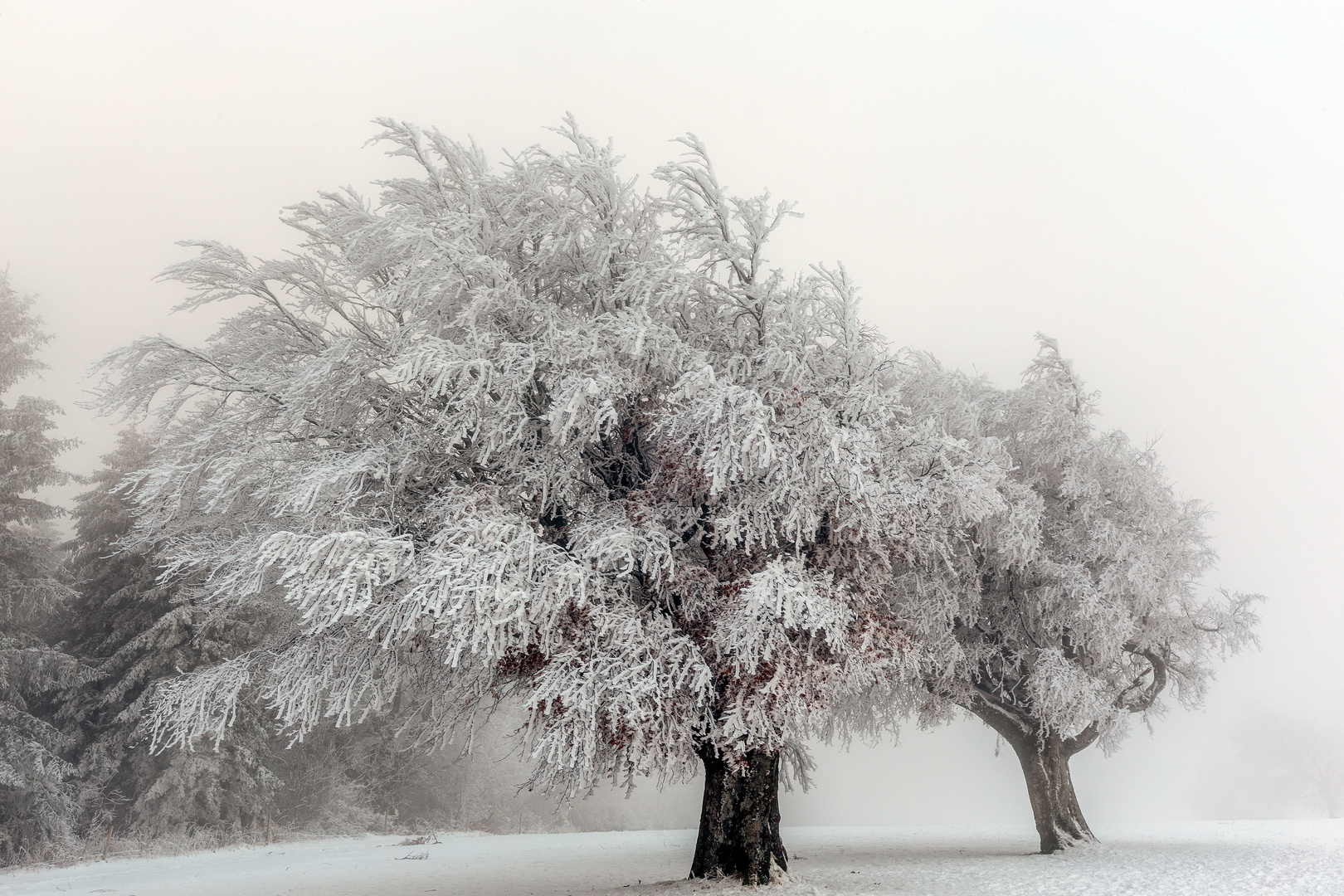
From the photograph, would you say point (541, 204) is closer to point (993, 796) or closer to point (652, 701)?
point (652, 701)

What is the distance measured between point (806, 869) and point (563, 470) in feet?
25.6

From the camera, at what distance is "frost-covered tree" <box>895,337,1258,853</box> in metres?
12.4

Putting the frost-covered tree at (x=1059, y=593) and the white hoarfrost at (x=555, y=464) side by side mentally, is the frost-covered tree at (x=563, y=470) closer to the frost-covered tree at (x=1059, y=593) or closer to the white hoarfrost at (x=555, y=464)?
the white hoarfrost at (x=555, y=464)

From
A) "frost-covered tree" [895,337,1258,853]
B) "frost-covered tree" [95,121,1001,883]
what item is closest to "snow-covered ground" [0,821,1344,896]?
"frost-covered tree" [895,337,1258,853]

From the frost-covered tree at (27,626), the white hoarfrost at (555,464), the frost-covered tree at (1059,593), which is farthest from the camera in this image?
the frost-covered tree at (27,626)

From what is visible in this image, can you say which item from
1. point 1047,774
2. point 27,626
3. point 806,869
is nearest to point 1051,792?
point 1047,774

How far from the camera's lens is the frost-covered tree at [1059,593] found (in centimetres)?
1242

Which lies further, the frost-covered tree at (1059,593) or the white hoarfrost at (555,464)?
the frost-covered tree at (1059,593)

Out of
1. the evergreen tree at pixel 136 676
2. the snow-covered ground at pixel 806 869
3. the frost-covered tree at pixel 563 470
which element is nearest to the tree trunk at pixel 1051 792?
the snow-covered ground at pixel 806 869

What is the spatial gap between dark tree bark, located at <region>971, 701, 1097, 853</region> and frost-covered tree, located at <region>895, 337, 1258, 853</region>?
25 mm

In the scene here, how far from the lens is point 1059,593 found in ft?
41.5

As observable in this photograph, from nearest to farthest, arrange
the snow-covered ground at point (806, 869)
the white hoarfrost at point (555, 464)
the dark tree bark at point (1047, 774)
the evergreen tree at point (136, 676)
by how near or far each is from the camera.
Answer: the white hoarfrost at point (555, 464), the snow-covered ground at point (806, 869), the dark tree bark at point (1047, 774), the evergreen tree at point (136, 676)

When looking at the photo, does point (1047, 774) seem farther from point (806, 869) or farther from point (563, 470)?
point (563, 470)

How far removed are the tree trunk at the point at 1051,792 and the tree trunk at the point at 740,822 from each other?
607 centimetres
